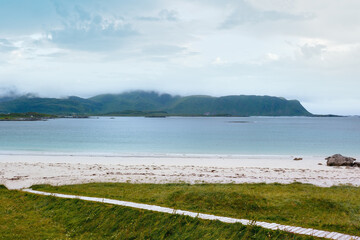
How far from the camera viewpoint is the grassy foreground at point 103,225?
11562 mm

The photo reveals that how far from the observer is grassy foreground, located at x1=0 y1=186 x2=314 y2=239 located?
1156 centimetres

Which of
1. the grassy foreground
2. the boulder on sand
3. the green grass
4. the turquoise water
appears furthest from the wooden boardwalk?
the turquoise water

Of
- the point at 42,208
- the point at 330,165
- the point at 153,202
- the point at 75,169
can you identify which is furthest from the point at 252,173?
the point at 42,208

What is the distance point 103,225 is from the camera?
13.2 metres

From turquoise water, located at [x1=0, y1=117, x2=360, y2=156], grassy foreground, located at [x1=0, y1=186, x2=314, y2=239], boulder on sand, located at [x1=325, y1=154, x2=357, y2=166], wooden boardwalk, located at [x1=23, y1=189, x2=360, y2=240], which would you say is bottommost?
turquoise water, located at [x1=0, y1=117, x2=360, y2=156]

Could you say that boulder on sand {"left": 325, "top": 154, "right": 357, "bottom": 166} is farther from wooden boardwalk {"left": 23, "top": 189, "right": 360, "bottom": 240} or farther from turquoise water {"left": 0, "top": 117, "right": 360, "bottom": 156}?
wooden boardwalk {"left": 23, "top": 189, "right": 360, "bottom": 240}

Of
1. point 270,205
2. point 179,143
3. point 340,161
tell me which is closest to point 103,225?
point 270,205

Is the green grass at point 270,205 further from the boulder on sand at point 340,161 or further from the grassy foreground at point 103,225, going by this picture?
the boulder on sand at point 340,161

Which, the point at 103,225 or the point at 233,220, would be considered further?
the point at 103,225

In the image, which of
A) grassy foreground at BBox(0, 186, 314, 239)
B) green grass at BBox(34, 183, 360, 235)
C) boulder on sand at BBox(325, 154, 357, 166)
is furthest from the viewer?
boulder on sand at BBox(325, 154, 357, 166)

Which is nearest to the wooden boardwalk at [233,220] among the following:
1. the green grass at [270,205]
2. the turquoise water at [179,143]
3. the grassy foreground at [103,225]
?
the grassy foreground at [103,225]

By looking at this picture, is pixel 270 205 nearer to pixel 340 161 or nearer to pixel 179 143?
pixel 340 161

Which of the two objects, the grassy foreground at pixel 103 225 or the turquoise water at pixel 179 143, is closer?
the grassy foreground at pixel 103 225

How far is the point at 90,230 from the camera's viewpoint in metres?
13.1
